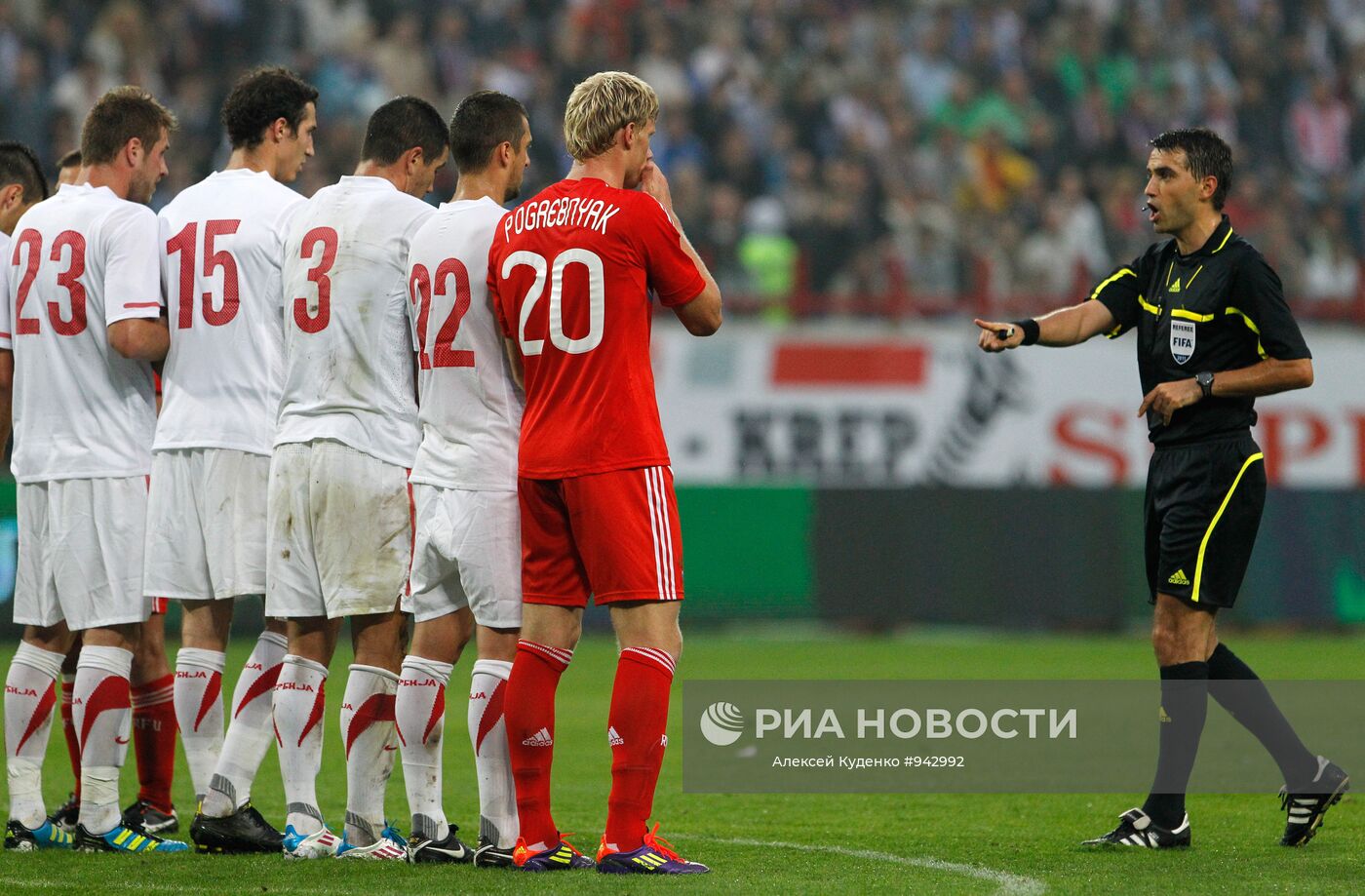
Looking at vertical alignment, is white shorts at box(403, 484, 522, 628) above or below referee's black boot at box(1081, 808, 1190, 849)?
above

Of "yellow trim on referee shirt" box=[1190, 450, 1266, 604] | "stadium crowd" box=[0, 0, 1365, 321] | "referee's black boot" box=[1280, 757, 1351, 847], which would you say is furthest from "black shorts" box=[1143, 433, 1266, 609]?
"stadium crowd" box=[0, 0, 1365, 321]

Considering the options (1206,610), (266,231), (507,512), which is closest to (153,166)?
(266,231)

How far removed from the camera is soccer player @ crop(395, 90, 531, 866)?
5.88 m

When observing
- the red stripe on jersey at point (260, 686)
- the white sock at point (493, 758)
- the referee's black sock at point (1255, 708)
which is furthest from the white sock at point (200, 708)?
the referee's black sock at point (1255, 708)

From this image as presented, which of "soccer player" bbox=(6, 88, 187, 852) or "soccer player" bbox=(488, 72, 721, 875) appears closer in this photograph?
"soccer player" bbox=(488, 72, 721, 875)

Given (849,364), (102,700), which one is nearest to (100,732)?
(102,700)

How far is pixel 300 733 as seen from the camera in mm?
6117

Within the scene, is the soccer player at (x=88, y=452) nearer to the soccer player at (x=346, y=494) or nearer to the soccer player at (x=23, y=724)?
the soccer player at (x=23, y=724)

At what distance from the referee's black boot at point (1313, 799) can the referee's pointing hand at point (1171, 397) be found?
1409 mm

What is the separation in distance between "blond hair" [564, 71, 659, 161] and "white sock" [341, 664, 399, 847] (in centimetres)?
195

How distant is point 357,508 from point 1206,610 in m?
3.04

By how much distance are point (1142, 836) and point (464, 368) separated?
2.91m

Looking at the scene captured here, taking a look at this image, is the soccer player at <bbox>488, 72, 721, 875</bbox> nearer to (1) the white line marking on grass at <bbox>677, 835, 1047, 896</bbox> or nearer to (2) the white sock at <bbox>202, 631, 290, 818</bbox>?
(1) the white line marking on grass at <bbox>677, 835, 1047, 896</bbox>

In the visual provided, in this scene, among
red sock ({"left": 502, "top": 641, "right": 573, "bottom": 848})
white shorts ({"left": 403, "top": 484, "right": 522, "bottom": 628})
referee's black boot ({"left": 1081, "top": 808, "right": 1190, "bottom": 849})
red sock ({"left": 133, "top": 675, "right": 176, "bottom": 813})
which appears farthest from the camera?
red sock ({"left": 133, "top": 675, "right": 176, "bottom": 813})
